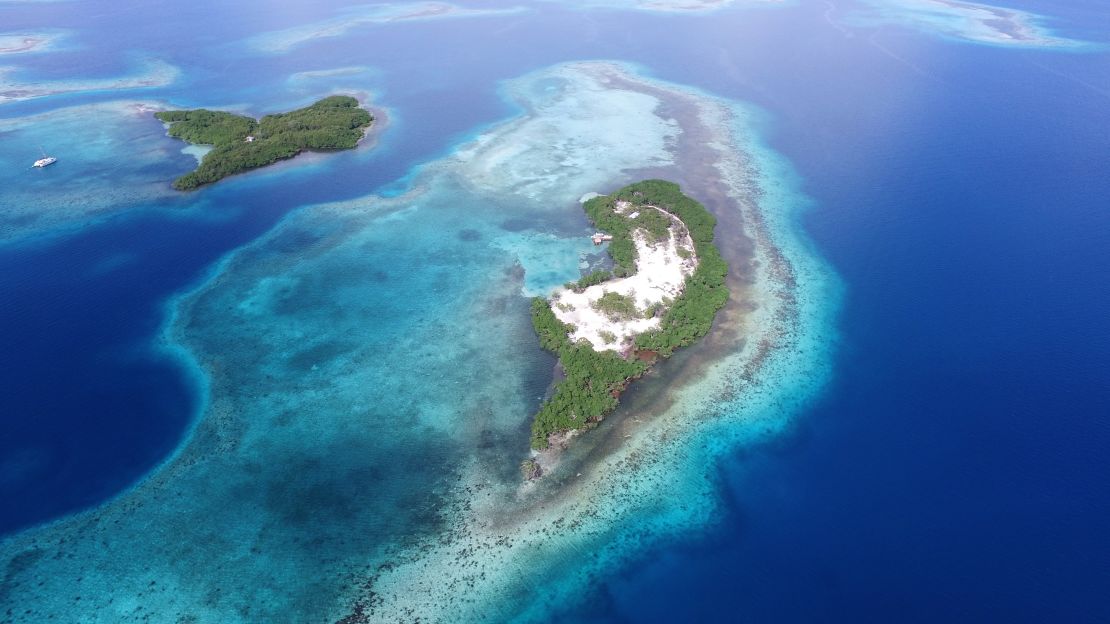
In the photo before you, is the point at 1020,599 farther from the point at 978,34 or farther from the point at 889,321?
the point at 978,34

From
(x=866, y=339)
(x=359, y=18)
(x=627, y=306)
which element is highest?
(x=359, y=18)

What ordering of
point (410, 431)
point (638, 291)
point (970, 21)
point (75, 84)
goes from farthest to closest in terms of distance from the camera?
point (970, 21) < point (75, 84) < point (638, 291) < point (410, 431)

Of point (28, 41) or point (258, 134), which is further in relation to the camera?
point (28, 41)

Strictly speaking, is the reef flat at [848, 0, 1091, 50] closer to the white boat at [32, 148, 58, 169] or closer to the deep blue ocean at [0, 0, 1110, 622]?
the deep blue ocean at [0, 0, 1110, 622]

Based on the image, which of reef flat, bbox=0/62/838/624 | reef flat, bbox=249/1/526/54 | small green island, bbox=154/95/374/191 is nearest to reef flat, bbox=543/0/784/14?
reef flat, bbox=249/1/526/54

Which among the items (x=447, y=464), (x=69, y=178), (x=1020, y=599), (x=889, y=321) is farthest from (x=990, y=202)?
(x=69, y=178)

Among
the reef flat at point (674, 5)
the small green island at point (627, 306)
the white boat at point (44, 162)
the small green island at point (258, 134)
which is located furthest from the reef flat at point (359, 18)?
the small green island at point (627, 306)

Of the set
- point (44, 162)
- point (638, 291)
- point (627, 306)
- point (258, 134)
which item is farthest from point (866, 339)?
point (44, 162)

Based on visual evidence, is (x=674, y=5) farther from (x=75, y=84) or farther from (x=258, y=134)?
(x=75, y=84)
